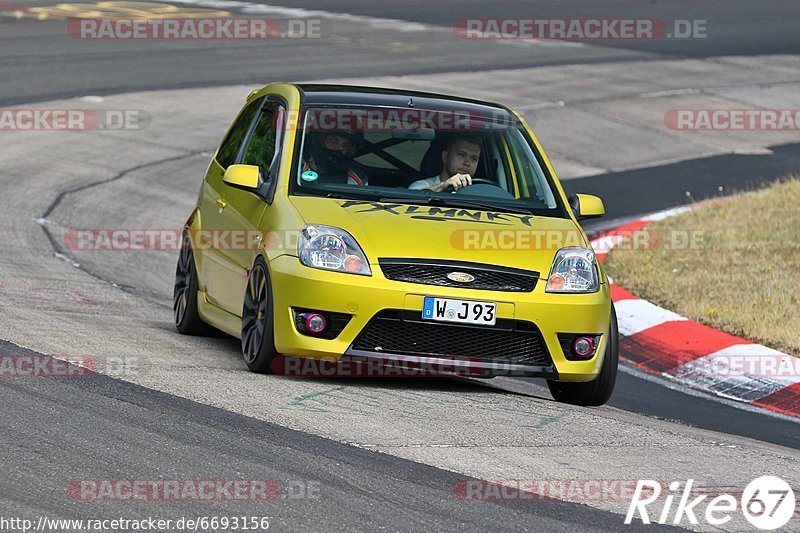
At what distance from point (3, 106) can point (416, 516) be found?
1464cm

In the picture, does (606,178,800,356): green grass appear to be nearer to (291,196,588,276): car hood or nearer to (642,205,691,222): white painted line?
(642,205,691,222): white painted line

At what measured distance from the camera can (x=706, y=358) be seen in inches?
400

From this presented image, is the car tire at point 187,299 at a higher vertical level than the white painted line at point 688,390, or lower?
higher

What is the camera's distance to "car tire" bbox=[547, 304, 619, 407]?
815cm

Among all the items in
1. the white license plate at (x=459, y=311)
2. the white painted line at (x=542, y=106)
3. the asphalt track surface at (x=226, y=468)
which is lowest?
the white painted line at (x=542, y=106)

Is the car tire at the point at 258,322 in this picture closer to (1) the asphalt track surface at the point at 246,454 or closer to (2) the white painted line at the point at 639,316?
(1) the asphalt track surface at the point at 246,454

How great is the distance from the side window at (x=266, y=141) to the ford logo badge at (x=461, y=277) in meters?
1.43

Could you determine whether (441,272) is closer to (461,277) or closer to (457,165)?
(461,277)

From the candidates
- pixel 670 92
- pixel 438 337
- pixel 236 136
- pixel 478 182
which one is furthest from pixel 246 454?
pixel 670 92

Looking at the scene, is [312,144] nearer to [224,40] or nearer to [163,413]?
[163,413]

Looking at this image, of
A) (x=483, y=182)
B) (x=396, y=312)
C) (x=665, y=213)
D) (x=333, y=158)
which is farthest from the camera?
(x=665, y=213)

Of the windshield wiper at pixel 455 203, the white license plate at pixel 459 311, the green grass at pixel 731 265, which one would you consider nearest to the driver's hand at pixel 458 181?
the windshield wiper at pixel 455 203

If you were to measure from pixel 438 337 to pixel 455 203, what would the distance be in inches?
40.5

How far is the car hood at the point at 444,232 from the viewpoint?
7.70m
